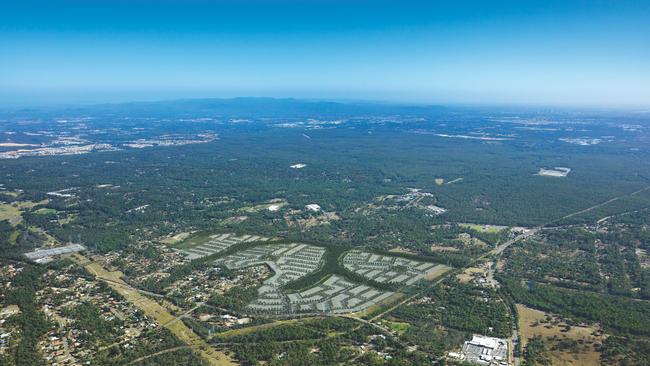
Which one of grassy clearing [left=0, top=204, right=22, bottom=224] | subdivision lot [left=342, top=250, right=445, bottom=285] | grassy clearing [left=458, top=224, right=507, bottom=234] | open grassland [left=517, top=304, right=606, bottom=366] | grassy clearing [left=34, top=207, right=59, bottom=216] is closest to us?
open grassland [left=517, top=304, right=606, bottom=366]

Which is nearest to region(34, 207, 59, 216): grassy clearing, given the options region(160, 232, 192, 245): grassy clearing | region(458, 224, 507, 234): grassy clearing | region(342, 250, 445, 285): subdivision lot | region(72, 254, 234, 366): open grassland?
region(72, 254, 234, 366): open grassland

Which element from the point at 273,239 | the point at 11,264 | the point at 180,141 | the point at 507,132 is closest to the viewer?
the point at 11,264

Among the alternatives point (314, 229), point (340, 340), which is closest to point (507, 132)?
point (314, 229)

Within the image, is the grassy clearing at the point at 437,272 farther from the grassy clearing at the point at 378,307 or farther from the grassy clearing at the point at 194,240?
the grassy clearing at the point at 194,240

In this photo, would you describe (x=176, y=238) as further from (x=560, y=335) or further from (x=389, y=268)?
(x=560, y=335)

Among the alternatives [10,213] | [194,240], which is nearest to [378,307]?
[194,240]

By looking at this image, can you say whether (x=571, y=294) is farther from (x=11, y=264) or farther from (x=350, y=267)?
(x=11, y=264)

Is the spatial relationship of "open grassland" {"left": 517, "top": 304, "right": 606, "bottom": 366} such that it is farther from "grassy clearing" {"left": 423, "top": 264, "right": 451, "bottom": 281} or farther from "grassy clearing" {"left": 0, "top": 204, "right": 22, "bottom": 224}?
"grassy clearing" {"left": 0, "top": 204, "right": 22, "bottom": 224}

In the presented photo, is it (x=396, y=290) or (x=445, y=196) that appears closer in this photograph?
(x=396, y=290)
